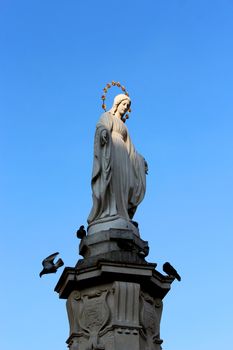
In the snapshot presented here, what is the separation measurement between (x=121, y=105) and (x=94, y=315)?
14.5 feet

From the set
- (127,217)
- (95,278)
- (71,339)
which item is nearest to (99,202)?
(127,217)

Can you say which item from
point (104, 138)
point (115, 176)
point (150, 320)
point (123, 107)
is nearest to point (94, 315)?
point (150, 320)

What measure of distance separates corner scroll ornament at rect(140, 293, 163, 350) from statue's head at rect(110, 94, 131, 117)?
3.86 meters

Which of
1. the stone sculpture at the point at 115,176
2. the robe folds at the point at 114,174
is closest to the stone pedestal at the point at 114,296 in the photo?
the stone sculpture at the point at 115,176

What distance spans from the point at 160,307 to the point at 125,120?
390 centimetres

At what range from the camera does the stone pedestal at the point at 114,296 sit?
10922 millimetres

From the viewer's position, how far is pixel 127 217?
12.4m

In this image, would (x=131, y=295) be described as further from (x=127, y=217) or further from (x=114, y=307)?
(x=127, y=217)

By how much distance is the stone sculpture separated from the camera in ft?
40.4

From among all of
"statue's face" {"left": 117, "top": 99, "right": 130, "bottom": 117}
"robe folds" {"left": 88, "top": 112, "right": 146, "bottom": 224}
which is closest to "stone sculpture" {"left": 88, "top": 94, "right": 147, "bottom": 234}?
"robe folds" {"left": 88, "top": 112, "right": 146, "bottom": 224}

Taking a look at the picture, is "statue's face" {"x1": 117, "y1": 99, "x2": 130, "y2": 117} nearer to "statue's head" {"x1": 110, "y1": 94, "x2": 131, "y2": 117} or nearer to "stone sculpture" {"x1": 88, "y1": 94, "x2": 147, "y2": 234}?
"statue's head" {"x1": 110, "y1": 94, "x2": 131, "y2": 117}

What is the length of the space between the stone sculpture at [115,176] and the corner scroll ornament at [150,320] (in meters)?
1.38

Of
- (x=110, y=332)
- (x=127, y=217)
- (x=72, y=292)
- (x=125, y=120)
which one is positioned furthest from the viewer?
(x=125, y=120)

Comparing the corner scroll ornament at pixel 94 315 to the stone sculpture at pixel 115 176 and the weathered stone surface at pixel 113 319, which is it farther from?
the stone sculpture at pixel 115 176
